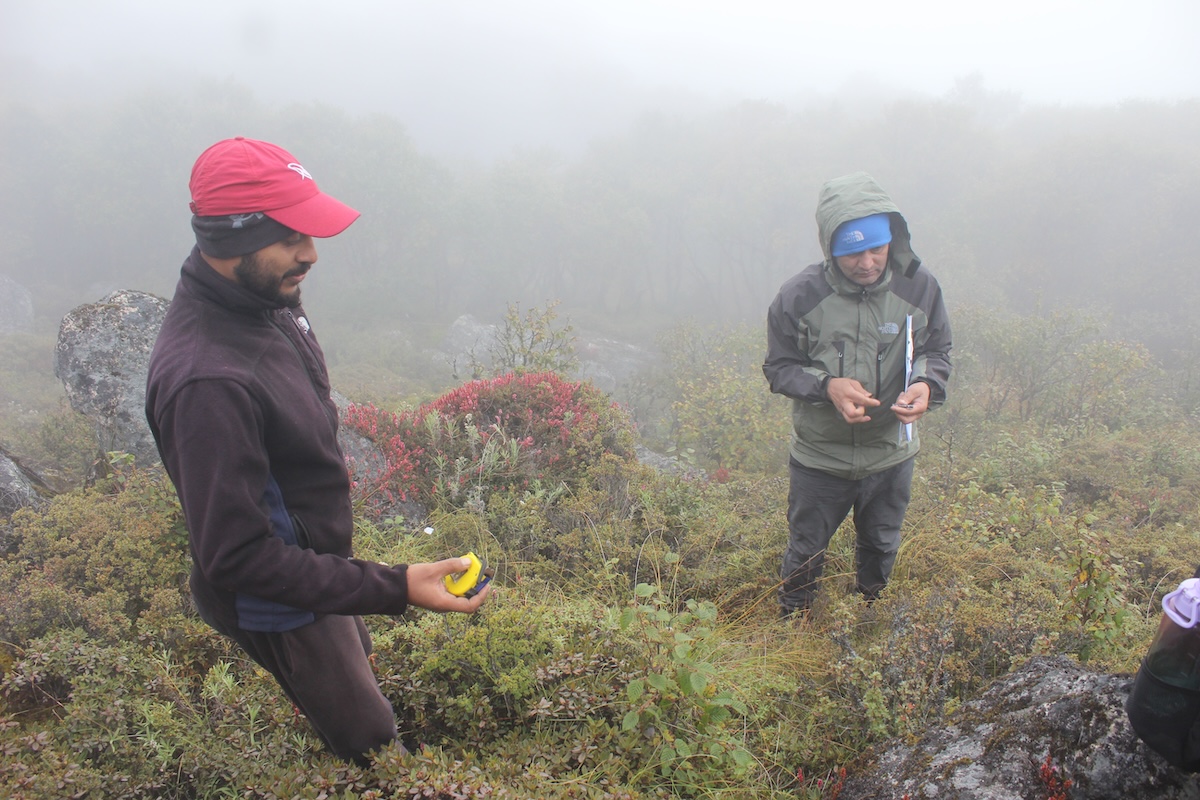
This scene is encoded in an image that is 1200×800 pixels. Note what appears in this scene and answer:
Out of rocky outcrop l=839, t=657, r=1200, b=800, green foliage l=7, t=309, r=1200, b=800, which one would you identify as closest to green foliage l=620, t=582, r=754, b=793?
green foliage l=7, t=309, r=1200, b=800

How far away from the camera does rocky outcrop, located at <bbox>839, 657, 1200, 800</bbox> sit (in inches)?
54.1

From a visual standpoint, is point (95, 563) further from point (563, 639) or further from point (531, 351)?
point (531, 351)

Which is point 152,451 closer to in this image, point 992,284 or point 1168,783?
point 1168,783

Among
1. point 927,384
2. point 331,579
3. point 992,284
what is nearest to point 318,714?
point 331,579

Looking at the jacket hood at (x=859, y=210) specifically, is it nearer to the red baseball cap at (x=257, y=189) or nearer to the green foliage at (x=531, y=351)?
the red baseball cap at (x=257, y=189)

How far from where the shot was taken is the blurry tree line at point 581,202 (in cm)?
3216

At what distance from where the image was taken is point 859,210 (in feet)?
9.63

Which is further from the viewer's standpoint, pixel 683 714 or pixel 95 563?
pixel 95 563

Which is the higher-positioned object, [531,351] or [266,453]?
[266,453]

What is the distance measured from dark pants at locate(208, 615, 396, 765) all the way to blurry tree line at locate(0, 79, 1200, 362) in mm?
34287

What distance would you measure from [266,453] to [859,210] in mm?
2564

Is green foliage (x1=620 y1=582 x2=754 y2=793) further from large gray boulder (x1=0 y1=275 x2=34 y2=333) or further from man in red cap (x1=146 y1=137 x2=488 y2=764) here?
large gray boulder (x1=0 y1=275 x2=34 y2=333)

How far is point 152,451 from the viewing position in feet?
16.8

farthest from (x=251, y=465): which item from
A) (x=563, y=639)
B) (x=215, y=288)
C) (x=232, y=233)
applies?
(x=563, y=639)
